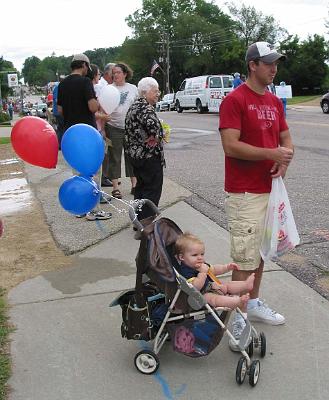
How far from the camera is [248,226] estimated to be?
3408 millimetres

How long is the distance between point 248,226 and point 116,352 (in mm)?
1177

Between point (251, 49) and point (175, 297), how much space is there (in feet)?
5.26

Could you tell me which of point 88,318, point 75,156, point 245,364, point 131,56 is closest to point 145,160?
point 75,156

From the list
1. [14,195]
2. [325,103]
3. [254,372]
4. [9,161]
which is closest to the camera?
[254,372]

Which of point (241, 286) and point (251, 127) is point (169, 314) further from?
point (251, 127)

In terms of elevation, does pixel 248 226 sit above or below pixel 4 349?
above

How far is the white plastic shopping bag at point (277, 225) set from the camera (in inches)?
133

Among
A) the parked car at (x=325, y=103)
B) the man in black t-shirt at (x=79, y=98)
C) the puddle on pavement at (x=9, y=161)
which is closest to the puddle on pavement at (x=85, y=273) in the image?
the man in black t-shirt at (x=79, y=98)

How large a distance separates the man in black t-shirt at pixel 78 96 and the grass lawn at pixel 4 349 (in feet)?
9.05

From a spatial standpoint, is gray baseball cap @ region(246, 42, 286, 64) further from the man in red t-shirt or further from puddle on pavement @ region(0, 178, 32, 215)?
puddle on pavement @ region(0, 178, 32, 215)

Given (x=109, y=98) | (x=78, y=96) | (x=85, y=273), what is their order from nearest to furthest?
(x=85, y=273), (x=78, y=96), (x=109, y=98)

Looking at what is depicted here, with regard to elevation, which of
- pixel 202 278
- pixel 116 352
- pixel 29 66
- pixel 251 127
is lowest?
pixel 116 352

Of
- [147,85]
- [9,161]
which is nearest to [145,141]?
[147,85]

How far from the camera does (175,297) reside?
305 centimetres
